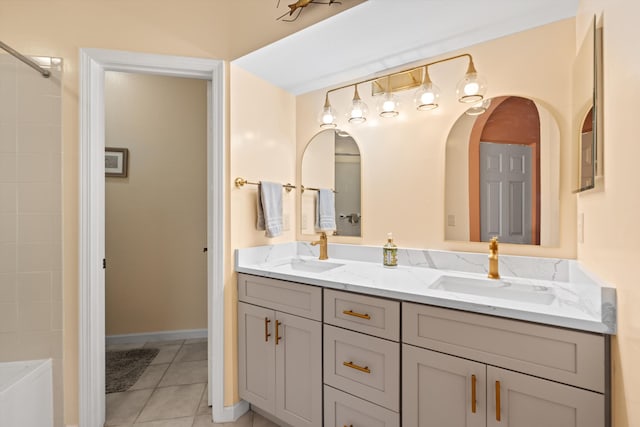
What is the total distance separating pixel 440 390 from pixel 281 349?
0.81m

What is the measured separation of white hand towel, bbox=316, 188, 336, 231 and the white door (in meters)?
0.92

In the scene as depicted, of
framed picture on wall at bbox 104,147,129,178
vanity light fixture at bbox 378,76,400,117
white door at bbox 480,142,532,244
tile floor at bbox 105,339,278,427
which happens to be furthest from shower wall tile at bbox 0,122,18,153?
white door at bbox 480,142,532,244

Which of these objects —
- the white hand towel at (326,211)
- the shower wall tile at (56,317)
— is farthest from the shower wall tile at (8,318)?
the white hand towel at (326,211)

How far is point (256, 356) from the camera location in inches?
69.3

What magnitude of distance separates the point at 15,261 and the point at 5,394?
656 mm

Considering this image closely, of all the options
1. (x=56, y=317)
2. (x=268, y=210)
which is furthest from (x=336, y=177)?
(x=56, y=317)

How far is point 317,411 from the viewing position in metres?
1.50

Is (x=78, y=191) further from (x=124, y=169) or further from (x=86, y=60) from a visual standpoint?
(x=124, y=169)

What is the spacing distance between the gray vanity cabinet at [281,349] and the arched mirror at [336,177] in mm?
662

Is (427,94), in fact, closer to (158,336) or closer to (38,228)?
(38,228)

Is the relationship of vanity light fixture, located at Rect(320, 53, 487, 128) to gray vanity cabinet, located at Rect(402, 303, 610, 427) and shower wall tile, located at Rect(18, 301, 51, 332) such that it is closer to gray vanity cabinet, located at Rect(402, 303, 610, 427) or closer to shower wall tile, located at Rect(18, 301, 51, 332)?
gray vanity cabinet, located at Rect(402, 303, 610, 427)

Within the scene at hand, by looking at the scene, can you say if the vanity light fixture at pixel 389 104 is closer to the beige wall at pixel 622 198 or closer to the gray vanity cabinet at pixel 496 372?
the beige wall at pixel 622 198

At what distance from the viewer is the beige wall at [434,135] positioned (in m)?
1.43

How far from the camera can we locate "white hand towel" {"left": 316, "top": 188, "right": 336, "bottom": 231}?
85.4 inches
